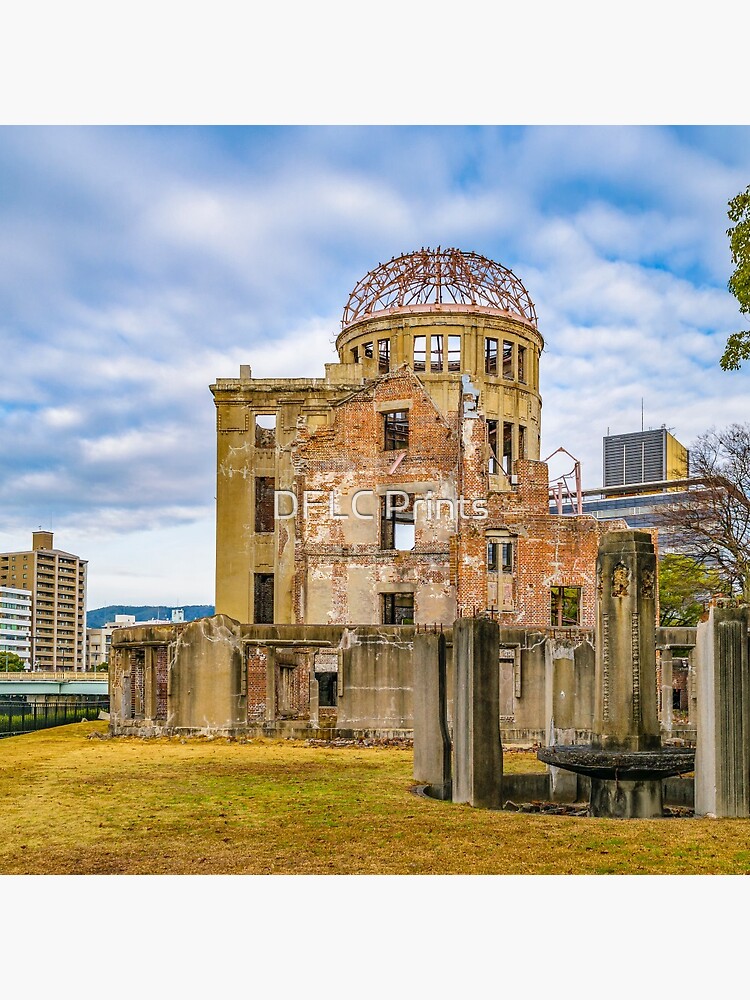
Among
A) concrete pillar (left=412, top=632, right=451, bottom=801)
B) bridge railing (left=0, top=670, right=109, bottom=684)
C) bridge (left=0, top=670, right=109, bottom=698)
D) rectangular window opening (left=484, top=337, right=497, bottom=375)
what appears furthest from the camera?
bridge railing (left=0, top=670, right=109, bottom=684)

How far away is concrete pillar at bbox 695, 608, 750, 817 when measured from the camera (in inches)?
483

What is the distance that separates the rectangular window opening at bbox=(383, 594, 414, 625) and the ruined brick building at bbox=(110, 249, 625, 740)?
0.08 m

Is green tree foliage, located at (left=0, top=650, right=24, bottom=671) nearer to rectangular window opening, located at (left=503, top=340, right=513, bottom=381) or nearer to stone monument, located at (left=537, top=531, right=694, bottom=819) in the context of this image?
rectangular window opening, located at (left=503, top=340, right=513, bottom=381)

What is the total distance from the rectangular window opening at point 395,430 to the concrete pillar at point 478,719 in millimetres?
21680

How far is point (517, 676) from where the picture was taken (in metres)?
24.9

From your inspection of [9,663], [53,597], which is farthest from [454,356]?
[53,597]

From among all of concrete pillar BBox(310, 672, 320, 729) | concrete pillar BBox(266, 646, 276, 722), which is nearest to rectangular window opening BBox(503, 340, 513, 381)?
concrete pillar BBox(310, 672, 320, 729)

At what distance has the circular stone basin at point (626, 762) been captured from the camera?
11938 mm

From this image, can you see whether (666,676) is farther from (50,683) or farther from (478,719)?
(50,683)

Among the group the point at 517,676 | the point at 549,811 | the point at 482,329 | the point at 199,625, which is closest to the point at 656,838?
the point at 549,811

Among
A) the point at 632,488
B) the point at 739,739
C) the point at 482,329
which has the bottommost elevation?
the point at 739,739

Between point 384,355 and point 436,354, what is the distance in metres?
2.19

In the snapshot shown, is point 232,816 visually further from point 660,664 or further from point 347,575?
point 347,575

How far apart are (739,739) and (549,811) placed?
298 centimetres
